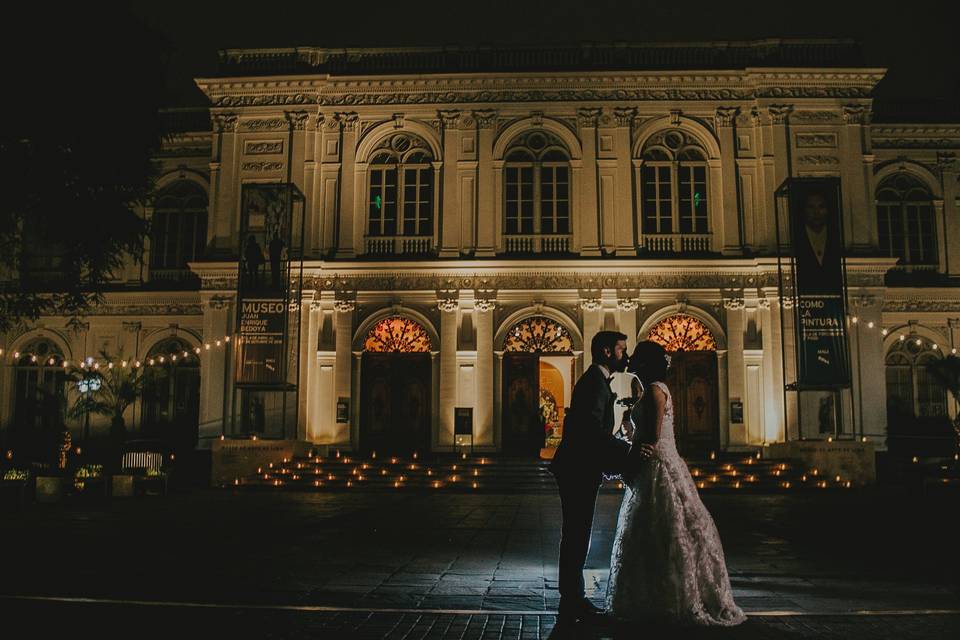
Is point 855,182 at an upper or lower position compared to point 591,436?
upper

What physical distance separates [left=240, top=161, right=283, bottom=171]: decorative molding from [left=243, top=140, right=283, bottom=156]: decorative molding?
0.29 m

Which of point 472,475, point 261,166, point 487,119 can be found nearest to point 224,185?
point 261,166

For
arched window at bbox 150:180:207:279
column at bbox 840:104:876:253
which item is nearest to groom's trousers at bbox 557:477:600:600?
column at bbox 840:104:876:253

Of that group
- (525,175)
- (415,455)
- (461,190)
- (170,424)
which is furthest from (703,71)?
(170,424)

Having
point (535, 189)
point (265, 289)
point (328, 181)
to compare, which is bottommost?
point (265, 289)

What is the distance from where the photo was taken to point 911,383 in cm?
2502

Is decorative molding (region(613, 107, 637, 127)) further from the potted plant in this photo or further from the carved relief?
the potted plant

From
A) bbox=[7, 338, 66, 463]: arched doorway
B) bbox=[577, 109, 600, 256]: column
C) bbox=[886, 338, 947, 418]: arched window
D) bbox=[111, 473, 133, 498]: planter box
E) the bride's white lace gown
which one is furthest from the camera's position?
bbox=[7, 338, 66, 463]: arched doorway

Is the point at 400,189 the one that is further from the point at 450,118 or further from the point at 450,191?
the point at 450,118

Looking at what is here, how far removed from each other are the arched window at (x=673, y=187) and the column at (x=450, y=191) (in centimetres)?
509

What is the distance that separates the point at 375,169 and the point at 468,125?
113 inches

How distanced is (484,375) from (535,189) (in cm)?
534

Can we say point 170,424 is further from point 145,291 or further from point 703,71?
point 703,71

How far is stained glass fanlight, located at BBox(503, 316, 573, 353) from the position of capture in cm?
2295
